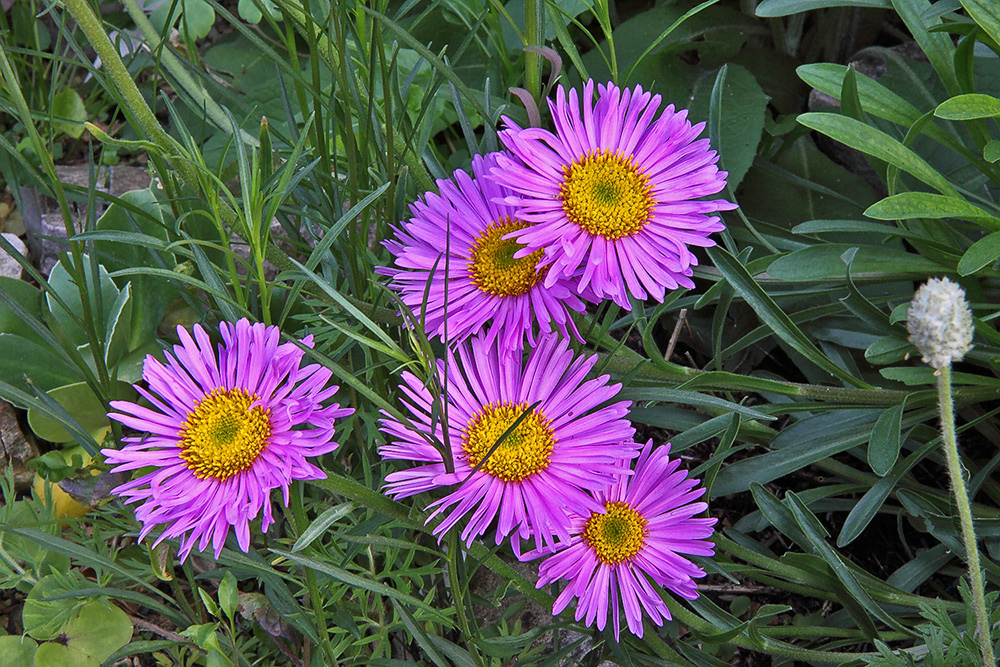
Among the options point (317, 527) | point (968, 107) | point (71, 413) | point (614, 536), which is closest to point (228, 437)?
point (317, 527)

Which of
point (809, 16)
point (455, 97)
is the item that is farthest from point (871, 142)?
point (809, 16)

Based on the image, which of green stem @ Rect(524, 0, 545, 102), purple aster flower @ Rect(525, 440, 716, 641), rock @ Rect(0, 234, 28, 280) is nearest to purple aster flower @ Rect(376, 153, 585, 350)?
green stem @ Rect(524, 0, 545, 102)

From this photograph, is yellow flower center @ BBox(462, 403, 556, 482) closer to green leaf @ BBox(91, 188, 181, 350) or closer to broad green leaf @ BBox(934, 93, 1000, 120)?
broad green leaf @ BBox(934, 93, 1000, 120)

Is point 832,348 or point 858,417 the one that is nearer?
point 858,417

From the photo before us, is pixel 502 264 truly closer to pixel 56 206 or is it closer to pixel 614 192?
pixel 614 192

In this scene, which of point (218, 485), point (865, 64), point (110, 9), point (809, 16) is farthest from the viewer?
point (110, 9)

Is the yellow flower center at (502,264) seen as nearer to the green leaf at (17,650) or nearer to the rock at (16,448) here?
the green leaf at (17,650)

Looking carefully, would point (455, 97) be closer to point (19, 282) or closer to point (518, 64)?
point (518, 64)
